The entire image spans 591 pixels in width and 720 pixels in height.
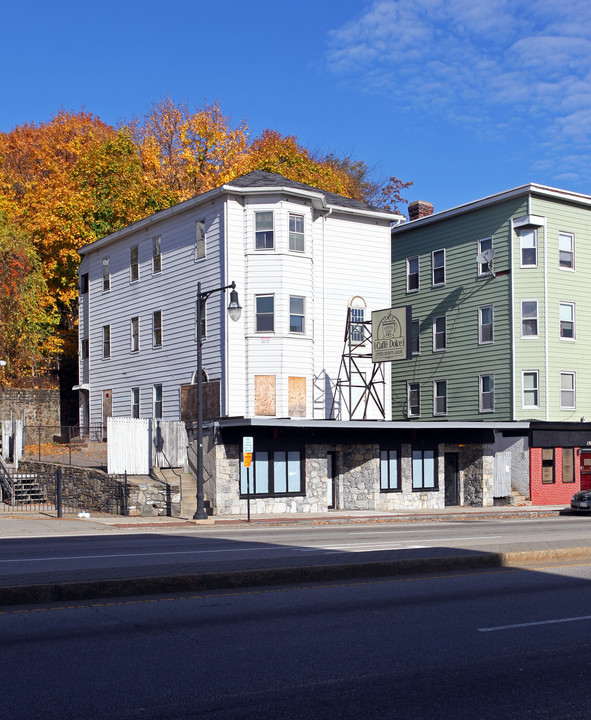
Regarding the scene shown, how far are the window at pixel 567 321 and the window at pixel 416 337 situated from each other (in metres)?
7.93

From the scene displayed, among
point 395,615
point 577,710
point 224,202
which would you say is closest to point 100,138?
point 224,202

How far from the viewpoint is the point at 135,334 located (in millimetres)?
42656

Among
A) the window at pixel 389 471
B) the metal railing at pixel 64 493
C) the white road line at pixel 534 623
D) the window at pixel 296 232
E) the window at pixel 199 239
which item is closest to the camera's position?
the white road line at pixel 534 623

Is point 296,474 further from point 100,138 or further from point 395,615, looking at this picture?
point 100,138

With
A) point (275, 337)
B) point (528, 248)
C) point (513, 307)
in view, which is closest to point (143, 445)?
point (275, 337)

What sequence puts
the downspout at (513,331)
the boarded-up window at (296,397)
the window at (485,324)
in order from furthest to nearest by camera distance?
the window at (485,324) < the downspout at (513,331) < the boarded-up window at (296,397)

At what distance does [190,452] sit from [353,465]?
23.4 feet

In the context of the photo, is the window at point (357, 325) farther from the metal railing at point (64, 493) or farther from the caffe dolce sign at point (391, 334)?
the metal railing at point (64, 493)

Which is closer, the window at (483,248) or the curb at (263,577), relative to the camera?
the curb at (263,577)

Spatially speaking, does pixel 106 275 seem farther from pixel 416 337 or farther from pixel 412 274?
pixel 416 337

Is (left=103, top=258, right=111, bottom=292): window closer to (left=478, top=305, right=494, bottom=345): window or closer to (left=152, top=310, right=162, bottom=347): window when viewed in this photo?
(left=152, top=310, right=162, bottom=347): window

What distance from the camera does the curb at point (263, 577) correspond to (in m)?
→ 11.3

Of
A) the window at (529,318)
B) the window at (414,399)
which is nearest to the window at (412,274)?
the window at (414,399)

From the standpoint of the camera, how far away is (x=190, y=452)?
33719 millimetres
